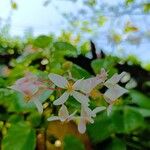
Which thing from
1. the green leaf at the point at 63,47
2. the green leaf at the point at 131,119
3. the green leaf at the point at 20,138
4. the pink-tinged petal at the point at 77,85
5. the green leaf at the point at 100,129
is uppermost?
the pink-tinged petal at the point at 77,85

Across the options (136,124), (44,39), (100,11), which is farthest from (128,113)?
(100,11)

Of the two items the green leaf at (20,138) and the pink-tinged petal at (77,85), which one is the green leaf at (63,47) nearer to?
the green leaf at (20,138)

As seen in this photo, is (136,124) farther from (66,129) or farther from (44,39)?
(44,39)

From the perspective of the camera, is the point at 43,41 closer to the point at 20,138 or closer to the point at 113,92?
the point at 20,138

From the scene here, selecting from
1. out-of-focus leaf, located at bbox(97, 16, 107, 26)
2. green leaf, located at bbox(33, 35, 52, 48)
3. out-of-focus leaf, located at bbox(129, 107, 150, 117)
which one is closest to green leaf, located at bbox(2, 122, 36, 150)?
green leaf, located at bbox(33, 35, 52, 48)

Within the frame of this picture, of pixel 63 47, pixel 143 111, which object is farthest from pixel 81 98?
pixel 143 111

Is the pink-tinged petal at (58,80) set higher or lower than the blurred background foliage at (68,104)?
higher

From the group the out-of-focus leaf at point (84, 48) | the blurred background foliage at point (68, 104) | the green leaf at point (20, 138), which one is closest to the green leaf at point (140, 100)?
the blurred background foliage at point (68, 104)

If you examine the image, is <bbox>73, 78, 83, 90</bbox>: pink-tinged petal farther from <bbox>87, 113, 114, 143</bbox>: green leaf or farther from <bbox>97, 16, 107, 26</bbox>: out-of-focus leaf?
<bbox>97, 16, 107, 26</bbox>: out-of-focus leaf

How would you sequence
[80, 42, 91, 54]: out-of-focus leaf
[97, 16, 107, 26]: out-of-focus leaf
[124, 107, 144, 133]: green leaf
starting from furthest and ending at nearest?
[97, 16, 107, 26]: out-of-focus leaf < [80, 42, 91, 54]: out-of-focus leaf < [124, 107, 144, 133]: green leaf
